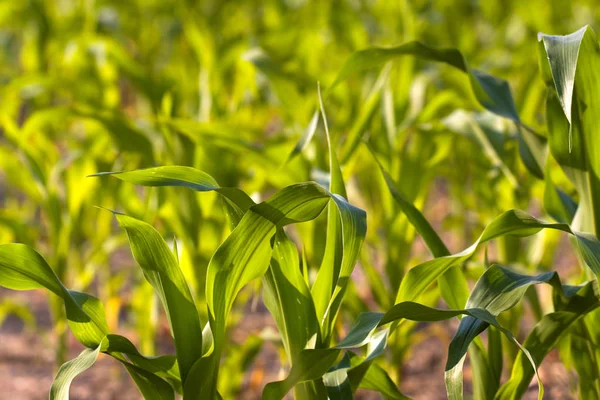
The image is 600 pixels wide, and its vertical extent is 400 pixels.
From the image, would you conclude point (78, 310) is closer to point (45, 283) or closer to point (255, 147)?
point (45, 283)

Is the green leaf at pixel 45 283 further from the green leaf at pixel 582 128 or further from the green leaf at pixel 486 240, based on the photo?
the green leaf at pixel 582 128

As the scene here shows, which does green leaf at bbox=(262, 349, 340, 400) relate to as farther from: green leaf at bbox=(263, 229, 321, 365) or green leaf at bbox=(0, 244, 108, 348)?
green leaf at bbox=(0, 244, 108, 348)

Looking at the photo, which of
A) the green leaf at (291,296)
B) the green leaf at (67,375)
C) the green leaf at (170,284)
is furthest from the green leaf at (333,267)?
the green leaf at (67,375)

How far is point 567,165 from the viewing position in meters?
0.97

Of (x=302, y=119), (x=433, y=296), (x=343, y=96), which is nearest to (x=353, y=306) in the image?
(x=433, y=296)

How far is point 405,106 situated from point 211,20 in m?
1.65

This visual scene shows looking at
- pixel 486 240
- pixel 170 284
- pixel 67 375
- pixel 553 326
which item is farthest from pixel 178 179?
pixel 553 326

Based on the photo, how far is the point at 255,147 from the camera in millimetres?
1332

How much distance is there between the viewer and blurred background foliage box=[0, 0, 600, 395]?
1.39 meters

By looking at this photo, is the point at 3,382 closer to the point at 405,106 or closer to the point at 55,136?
the point at 55,136

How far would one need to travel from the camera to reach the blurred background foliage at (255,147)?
139cm

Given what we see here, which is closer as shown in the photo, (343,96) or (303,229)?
(303,229)

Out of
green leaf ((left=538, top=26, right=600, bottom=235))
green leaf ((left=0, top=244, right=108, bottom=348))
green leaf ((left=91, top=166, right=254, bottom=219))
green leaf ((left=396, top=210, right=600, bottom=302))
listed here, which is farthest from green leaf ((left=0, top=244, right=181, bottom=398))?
green leaf ((left=538, top=26, right=600, bottom=235))

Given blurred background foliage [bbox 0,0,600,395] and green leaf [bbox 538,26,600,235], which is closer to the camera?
green leaf [bbox 538,26,600,235]
